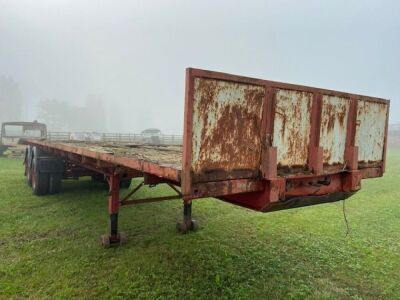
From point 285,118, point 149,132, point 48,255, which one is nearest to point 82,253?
point 48,255

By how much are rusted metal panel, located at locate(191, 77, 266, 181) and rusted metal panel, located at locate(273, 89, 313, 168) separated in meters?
0.21

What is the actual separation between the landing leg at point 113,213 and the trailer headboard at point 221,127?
2486 mm

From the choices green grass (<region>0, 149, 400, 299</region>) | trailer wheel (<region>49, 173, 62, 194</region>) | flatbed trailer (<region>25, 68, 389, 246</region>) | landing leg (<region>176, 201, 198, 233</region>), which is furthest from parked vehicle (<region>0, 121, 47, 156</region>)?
flatbed trailer (<region>25, 68, 389, 246</region>)

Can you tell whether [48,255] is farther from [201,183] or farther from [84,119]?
[84,119]

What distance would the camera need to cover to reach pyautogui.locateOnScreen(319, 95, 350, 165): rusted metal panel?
3047 mm

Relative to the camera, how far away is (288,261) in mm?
4469

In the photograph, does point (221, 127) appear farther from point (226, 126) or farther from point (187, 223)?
point (187, 223)

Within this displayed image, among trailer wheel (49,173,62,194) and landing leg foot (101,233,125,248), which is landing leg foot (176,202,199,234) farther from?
trailer wheel (49,173,62,194)

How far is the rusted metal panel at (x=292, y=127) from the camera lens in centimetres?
273

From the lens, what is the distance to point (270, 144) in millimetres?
2664

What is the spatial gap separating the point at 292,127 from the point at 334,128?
1.93 ft

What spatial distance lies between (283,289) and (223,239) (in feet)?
5.31

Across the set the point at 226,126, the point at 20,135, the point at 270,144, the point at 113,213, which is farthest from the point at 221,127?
the point at 20,135

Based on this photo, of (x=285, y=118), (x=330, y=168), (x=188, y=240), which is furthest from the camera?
(x=188, y=240)
